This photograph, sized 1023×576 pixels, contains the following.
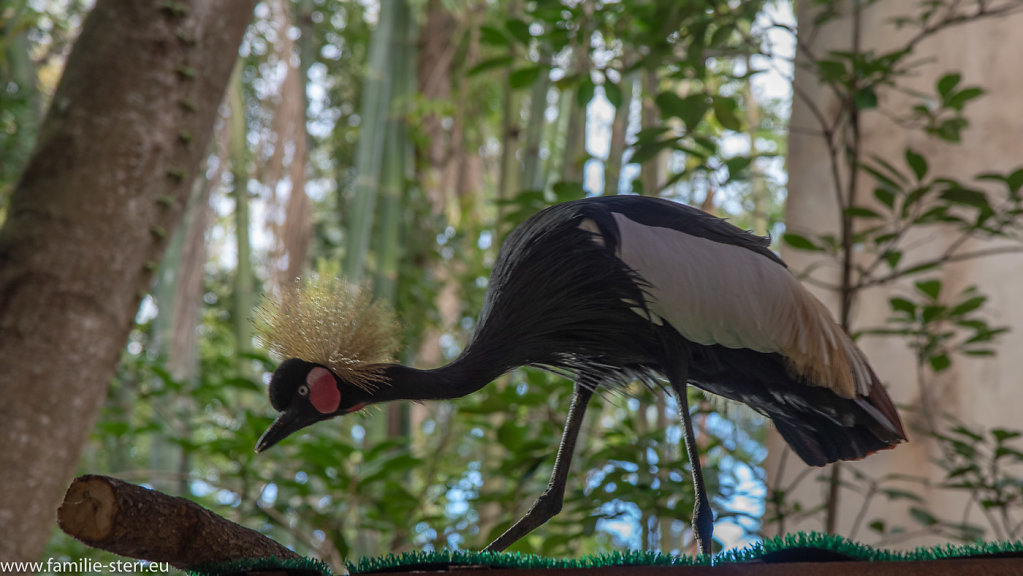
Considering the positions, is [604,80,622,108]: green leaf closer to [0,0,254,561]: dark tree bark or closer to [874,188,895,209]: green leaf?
[874,188,895,209]: green leaf

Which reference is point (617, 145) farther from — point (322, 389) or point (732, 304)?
point (322, 389)

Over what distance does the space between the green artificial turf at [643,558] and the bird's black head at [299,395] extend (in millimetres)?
125

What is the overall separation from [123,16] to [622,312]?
1127 millimetres

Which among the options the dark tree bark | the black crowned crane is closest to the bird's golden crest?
the black crowned crane

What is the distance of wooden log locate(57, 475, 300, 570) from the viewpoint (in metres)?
0.72

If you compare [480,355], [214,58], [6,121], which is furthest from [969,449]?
[6,121]

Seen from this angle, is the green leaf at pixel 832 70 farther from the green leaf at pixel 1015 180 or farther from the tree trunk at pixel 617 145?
Result: the tree trunk at pixel 617 145

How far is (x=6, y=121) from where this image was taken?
3209 mm

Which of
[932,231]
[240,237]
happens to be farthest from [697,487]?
[240,237]

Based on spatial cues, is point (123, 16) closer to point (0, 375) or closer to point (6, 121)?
point (0, 375)

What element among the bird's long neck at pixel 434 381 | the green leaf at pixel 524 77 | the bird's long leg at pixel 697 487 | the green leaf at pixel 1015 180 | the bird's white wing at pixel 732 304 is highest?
the green leaf at pixel 524 77

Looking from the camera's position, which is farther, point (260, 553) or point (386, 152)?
point (386, 152)

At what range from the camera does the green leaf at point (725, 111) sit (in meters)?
1.46

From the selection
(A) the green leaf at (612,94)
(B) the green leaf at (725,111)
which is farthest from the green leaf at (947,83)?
(A) the green leaf at (612,94)
